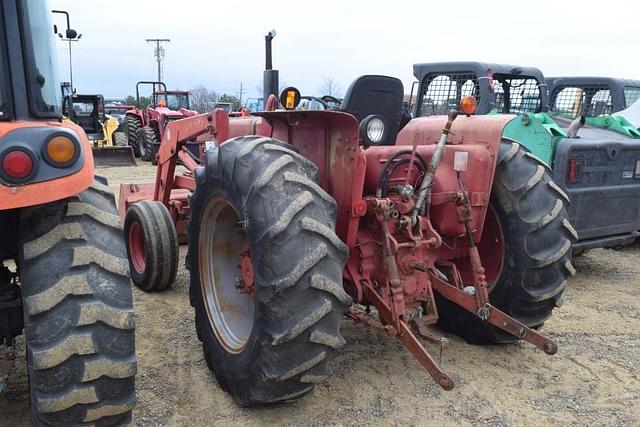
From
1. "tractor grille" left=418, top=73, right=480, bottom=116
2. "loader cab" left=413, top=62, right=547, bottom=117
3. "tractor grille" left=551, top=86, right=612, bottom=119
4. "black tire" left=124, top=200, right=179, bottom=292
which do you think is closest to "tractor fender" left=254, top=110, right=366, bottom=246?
"black tire" left=124, top=200, right=179, bottom=292

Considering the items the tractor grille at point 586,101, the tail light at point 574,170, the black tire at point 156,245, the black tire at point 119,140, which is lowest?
the black tire at point 119,140

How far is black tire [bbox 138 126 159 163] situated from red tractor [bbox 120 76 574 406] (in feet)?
45.5

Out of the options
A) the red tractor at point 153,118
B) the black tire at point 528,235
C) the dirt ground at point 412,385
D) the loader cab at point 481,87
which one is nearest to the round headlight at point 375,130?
the black tire at point 528,235

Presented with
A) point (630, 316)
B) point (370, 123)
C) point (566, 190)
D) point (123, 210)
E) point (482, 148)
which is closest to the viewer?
point (370, 123)

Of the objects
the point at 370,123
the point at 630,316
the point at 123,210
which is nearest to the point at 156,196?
the point at 123,210

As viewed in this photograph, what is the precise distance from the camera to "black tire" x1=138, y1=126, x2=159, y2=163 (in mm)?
16844

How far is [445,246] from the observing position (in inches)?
142

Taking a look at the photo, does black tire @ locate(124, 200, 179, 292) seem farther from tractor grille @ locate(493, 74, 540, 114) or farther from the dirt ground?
tractor grille @ locate(493, 74, 540, 114)

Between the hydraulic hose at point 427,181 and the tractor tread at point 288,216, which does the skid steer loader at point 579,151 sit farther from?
the tractor tread at point 288,216

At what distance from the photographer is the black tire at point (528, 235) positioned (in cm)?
349

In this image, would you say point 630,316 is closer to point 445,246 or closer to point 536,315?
point 536,315

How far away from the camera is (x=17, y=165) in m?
2.03

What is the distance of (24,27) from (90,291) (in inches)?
40.6

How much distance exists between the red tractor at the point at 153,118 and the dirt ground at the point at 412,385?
1269cm
